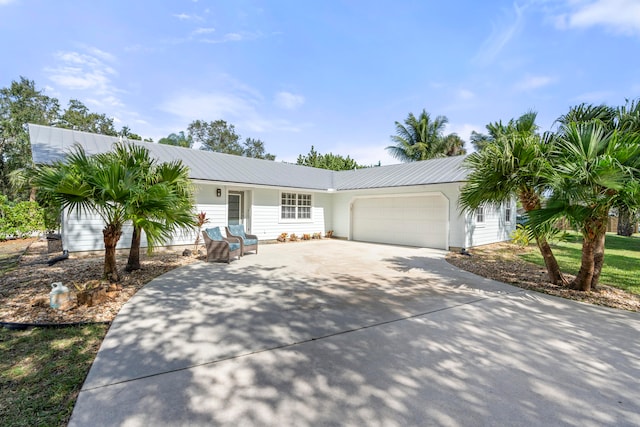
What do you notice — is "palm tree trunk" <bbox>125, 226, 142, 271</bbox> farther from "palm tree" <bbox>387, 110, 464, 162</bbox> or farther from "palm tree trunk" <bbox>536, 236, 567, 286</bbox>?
"palm tree" <bbox>387, 110, 464, 162</bbox>

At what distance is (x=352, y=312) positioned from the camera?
465cm

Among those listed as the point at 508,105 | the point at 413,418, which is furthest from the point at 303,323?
the point at 508,105

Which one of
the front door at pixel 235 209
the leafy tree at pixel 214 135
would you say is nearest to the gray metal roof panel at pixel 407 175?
the front door at pixel 235 209

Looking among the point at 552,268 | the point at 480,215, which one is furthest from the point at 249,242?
the point at 480,215

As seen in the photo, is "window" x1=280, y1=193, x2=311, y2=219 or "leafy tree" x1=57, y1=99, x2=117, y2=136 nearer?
"window" x1=280, y1=193, x2=311, y2=219

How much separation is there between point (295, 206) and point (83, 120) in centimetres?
2808

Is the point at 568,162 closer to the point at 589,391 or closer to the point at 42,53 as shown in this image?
the point at 589,391

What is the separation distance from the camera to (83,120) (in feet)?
95.2

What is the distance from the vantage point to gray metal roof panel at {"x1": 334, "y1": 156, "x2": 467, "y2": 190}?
462 inches

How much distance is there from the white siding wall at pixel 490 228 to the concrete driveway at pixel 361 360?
6.12 metres

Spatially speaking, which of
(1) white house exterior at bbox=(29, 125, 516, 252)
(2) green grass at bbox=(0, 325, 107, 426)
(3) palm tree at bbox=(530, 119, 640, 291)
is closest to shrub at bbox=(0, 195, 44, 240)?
(1) white house exterior at bbox=(29, 125, 516, 252)

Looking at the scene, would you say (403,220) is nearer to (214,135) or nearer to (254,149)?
(254,149)

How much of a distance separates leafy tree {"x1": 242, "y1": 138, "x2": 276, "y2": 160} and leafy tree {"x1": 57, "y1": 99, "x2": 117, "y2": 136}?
14914 mm

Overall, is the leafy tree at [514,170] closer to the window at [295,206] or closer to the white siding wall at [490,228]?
the white siding wall at [490,228]
